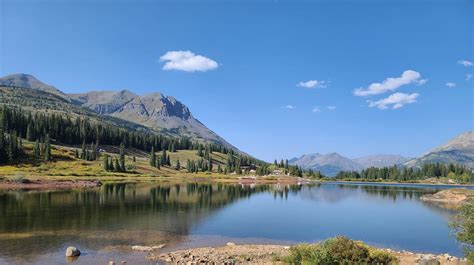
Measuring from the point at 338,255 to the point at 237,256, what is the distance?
1491cm

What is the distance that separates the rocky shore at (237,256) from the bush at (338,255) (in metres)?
4.69

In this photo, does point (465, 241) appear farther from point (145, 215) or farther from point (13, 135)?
point (13, 135)

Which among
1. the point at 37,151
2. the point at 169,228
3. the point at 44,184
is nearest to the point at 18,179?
the point at 44,184

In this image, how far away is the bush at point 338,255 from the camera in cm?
2409

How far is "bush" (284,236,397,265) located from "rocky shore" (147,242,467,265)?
15.4 feet

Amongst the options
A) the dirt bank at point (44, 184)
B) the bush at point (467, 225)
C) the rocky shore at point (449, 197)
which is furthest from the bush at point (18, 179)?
the rocky shore at point (449, 197)

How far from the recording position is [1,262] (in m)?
34.3

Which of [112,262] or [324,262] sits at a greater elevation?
[324,262]

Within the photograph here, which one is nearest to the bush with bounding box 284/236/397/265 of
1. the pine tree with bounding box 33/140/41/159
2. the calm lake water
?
the calm lake water

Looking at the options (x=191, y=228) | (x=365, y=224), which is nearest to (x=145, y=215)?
(x=191, y=228)

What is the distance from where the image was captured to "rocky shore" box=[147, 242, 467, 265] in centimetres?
3428

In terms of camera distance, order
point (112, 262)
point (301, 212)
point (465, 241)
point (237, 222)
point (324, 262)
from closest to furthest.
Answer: point (324, 262) → point (465, 241) → point (112, 262) → point (237, 222) → point (301, 212)

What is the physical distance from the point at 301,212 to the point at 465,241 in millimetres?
60633

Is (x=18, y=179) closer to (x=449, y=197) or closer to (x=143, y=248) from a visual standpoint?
(x=143, y=248)
